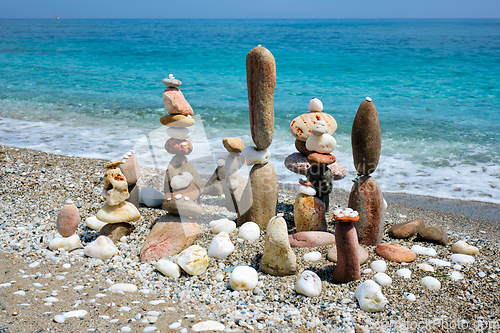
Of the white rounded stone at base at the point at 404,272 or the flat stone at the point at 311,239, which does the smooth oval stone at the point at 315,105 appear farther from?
the white rounded stone at base at the point at 404,272

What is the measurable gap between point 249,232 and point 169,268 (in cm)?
84

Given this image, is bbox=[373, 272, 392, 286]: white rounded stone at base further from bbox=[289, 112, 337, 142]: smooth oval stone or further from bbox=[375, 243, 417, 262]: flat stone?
bbox=[289, 112, 337, 142]: smooth oval stone

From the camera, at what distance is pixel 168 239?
326cm

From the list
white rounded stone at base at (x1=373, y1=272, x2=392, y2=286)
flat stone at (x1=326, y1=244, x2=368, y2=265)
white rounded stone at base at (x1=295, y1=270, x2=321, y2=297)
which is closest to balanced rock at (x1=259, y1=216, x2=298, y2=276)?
white rounded stone at base at (x1=295, y1=270, x2=321, y2=297)

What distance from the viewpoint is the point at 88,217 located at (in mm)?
3842

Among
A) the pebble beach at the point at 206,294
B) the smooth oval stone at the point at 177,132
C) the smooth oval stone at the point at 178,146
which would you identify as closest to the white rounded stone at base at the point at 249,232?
Result: the pebble beach at the point at 206,294

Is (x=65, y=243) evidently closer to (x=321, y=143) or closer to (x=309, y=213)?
(x=309, y=213)

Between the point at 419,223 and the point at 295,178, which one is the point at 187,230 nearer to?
the point at 419,223

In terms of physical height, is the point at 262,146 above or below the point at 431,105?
above

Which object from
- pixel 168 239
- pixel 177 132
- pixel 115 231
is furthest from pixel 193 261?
pixel 177 132

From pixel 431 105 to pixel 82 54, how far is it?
72.2ft

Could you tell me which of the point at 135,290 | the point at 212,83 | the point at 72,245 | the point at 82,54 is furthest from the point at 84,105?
the point at 82,54

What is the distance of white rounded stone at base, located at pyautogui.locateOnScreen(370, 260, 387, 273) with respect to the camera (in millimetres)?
2971

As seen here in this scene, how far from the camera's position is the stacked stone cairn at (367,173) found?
10.5ft
